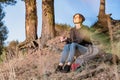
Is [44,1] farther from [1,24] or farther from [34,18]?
[1,24]

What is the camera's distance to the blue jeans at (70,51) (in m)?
10.2

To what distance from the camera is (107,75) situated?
356 inches

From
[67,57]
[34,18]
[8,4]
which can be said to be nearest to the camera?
[67,57]

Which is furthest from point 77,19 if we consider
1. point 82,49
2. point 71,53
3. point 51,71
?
point 51,71

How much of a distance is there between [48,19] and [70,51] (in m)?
9.12

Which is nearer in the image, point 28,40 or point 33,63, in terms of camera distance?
point 33,63

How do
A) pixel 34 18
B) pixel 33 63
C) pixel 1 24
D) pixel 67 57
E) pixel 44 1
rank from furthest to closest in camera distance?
pixel 1 24
pixel 34 18
pixel 44 1
pixel 33 63
pixel 67 57

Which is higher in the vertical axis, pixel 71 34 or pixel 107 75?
pixel 71 34

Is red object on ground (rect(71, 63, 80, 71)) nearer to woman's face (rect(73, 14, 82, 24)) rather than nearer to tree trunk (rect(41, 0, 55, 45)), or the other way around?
woman's face (rect(73, 14, 82, 24))

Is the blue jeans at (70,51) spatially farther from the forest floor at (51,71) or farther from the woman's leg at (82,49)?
the forest floor at (51,71)

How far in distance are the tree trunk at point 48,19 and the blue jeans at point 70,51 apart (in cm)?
865

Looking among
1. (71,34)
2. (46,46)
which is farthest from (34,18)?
(71,34)

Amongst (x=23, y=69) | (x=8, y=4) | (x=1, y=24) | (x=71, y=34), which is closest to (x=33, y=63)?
(x=23, y=69)

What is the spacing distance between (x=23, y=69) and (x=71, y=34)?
169 centimetres
